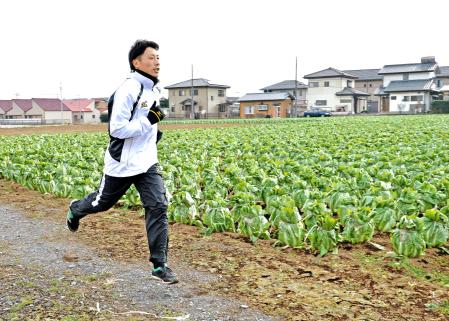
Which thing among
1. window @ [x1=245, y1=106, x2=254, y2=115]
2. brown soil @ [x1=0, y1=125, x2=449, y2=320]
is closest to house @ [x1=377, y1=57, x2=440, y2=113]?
window @ [x1=245, y1=106, x2=254, y2=115]

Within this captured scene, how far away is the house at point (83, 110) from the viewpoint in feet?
285

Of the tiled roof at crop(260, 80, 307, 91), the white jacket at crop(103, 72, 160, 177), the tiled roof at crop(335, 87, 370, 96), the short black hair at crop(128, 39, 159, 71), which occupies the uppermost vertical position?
the tiled roof at crop(260, 80, 307, 91)

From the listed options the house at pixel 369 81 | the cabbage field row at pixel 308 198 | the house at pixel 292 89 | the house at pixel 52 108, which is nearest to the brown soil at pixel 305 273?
the cabbage field row at pixel 308 198

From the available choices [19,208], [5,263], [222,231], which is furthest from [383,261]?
[19,208]

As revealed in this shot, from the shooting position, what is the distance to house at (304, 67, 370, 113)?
70562 millimetres

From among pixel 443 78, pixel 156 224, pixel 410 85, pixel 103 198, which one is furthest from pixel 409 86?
pixel 156 224

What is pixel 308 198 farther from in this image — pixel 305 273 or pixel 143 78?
pixel 143 78

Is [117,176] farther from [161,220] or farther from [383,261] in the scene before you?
[383,261]

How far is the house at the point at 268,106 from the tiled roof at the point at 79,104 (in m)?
34.7

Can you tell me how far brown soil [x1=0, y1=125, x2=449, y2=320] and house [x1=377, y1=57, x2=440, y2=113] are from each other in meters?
62.9

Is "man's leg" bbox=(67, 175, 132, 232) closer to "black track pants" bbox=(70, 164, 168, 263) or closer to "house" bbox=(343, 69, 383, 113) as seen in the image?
"black track pants" bbox=(70, 164, 168, 263)

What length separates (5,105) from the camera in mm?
89562

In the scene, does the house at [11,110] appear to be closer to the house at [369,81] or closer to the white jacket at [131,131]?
the house at [369,81]

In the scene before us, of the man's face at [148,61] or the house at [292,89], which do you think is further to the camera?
the house at [292,89]
